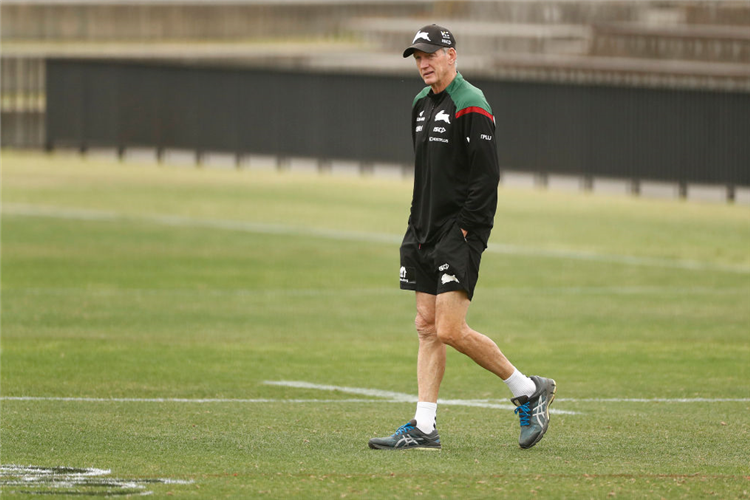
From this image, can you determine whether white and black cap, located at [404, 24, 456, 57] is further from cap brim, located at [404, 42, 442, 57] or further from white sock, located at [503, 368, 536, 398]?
white sock, located at [503, 368, 536, 398]

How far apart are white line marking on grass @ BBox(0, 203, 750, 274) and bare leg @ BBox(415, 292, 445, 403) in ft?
35.3

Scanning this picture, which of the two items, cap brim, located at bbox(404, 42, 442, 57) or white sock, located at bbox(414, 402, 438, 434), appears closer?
cap brim, located at bbox(404, 42, 442, 57)

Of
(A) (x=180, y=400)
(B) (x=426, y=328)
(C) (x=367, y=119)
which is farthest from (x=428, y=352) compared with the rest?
(C) (x=367, y=119)

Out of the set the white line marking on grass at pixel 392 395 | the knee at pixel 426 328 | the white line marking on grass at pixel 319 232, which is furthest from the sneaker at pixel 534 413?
the white line marking on grass at pixel 319 232

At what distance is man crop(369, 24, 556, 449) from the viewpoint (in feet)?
26.5

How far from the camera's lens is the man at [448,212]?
808cm

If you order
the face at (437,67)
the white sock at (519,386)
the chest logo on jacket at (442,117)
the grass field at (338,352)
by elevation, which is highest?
the face at (437,67)

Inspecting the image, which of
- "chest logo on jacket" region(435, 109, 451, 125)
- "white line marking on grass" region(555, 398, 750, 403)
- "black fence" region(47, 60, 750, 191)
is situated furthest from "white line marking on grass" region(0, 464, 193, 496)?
"black fence" region(47, 60, 750, 191)

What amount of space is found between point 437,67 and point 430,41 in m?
0.14

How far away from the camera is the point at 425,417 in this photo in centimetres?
823

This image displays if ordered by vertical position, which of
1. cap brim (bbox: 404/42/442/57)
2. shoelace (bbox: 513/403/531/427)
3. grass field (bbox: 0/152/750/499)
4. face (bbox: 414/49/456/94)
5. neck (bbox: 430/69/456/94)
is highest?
cap brim (bbox: 404/42/442/57)

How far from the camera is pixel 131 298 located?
15.5m

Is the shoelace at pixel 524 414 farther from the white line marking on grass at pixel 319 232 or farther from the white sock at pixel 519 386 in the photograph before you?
the white line marking on grass at pixel 319 232

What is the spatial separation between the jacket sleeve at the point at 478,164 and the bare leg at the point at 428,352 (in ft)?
1.72
